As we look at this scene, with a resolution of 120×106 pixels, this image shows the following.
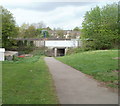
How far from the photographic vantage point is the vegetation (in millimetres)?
23094

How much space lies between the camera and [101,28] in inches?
950

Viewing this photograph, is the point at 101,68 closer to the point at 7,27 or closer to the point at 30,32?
the point at 7,27

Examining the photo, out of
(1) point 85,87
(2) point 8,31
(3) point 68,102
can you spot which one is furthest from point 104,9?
(3) point 68,102

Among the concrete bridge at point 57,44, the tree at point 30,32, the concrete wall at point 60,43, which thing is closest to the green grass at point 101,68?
the concrete bridge at point 57,44

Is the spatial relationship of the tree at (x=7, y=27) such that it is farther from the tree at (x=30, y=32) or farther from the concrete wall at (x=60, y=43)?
the tree at (x=30, y=32)

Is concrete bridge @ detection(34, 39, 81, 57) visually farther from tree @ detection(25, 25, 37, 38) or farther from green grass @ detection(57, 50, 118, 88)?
green grass @ detection(57, 50, 118, 88)

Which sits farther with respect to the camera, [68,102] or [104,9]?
[104,9]

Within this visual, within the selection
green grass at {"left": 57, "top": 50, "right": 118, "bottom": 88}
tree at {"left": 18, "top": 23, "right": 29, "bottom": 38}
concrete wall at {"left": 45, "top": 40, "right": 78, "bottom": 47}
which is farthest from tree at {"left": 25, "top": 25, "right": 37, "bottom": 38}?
green grass at {"left": 57, "top": 50, "right": 118, "bottom": 88}

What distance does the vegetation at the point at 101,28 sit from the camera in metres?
23.1

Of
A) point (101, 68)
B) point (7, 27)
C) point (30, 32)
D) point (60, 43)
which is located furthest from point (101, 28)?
point (30, 32)

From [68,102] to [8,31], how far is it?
906 inches

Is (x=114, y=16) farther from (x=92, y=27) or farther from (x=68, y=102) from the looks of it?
(x=68, y=102)

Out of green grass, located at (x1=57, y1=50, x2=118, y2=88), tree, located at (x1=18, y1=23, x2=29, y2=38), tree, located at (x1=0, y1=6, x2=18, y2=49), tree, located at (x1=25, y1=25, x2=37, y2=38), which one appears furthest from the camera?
tree, located at (x1=25, y1=25, x2=37, y2=38)

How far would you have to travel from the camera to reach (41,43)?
29.2 m
